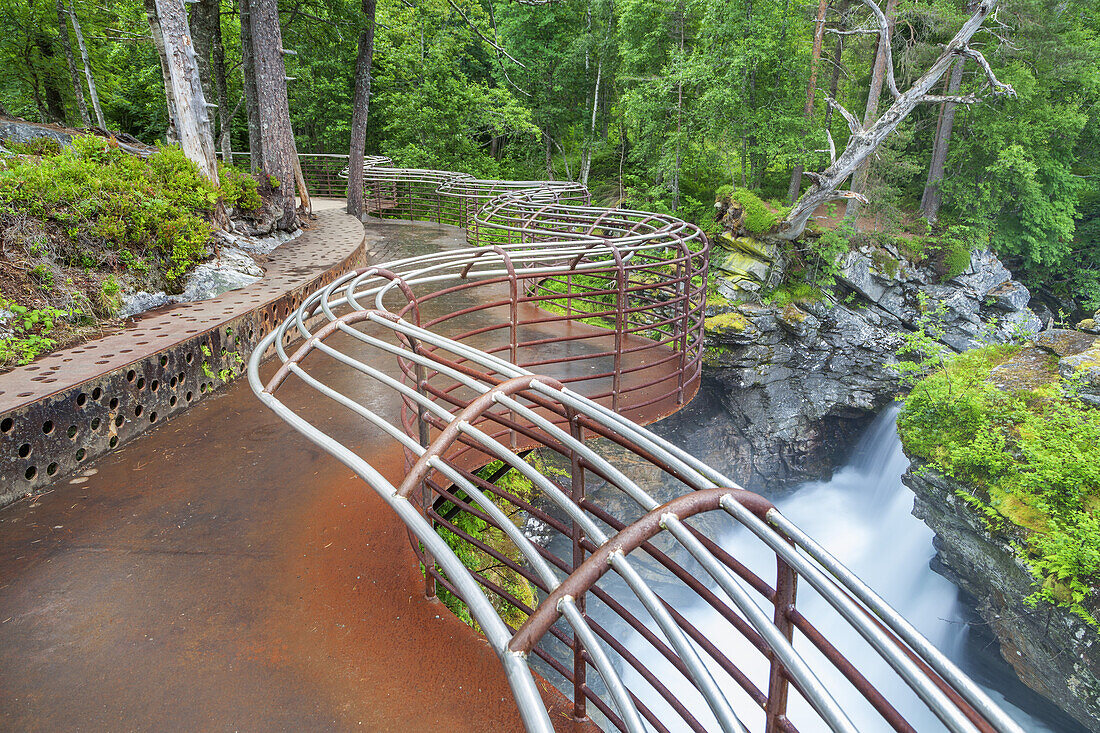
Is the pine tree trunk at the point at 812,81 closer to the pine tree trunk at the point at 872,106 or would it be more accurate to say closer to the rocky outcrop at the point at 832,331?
the pine tree trunk at the point at 872,106

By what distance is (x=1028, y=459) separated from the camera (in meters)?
10.8

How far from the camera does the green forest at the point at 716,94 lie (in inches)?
676

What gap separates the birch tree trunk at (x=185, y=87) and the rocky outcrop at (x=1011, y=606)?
48.8ft

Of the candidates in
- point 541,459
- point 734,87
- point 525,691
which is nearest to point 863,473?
point 541,459

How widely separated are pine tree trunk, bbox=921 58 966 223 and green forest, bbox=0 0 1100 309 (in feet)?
0.22

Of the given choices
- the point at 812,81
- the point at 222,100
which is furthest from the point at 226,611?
the point at 812,81

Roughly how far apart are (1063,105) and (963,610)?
1704 cm

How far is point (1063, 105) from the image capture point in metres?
18.5

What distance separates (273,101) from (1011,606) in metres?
15.9

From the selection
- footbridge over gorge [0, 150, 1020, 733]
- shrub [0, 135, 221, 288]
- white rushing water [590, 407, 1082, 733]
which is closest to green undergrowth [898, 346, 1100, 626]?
white rushing water [590, 407, 1082, 733]

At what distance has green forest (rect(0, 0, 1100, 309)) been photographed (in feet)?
56.3

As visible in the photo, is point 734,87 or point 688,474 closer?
point 688,474

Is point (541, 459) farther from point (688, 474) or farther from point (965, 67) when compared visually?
point (965, 67)

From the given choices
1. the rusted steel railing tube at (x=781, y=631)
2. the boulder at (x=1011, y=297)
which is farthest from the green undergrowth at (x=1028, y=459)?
the rusted steel railing tube at (x=781, y=631)
